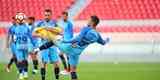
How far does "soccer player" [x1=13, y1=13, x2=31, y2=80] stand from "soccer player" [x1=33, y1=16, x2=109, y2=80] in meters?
1.10

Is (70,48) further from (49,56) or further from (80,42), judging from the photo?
(49,56)

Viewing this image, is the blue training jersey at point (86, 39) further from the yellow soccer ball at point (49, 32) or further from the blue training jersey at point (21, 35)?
the blue training jersey at point (21, 35)

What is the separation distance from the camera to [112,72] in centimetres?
1530

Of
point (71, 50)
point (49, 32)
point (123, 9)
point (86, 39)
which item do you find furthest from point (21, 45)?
point (123, 9)

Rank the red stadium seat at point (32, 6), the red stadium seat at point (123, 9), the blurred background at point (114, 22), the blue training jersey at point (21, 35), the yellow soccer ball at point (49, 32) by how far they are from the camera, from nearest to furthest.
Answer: the yellow soccer ball at point (49, 32)
the blue training jersey at point (21, 35)
the blurred background at point (114, 22)
the red stadium seat at point (123, 9)
the red stadium seat at point (32, 6)

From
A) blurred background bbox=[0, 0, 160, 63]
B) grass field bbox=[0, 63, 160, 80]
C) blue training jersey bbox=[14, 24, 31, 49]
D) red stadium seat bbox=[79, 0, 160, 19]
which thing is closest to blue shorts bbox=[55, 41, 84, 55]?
blue training jersey bbox=[14, 24, 31, 49]

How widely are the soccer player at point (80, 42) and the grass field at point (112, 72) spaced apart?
2215 mm

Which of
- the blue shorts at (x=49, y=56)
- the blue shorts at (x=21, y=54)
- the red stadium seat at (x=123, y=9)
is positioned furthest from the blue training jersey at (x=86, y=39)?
the red stadium seat at (x=123, y=9)

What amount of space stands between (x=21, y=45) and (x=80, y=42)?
1874 millimetres

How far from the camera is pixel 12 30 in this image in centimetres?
1373

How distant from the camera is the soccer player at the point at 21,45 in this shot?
1246cm

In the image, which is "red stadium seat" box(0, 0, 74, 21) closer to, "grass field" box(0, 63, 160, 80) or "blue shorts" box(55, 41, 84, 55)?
"grass field" box(0, 63, 160, 80)

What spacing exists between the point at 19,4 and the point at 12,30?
9.75 meters

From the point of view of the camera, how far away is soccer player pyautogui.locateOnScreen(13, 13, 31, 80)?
A: 12.5 meters
